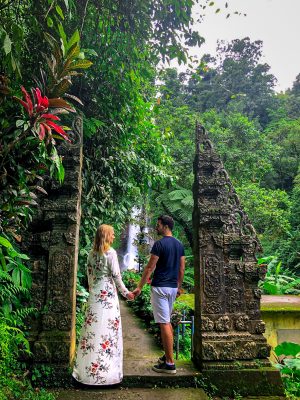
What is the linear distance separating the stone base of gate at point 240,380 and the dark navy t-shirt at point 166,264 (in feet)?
3.36

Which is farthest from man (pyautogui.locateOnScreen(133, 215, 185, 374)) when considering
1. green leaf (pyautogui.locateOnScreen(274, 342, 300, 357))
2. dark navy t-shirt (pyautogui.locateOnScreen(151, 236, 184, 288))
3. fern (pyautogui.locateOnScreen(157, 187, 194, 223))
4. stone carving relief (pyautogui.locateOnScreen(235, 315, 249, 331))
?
fern (pyautogui.locateOnScreen(157, 187, 194, 223))

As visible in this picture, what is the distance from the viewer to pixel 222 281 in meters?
4.21

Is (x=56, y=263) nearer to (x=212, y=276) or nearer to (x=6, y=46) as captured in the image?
(x=212, y=276)

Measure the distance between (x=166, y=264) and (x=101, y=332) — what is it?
1026 mm

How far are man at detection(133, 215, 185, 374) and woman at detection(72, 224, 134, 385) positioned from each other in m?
0.33

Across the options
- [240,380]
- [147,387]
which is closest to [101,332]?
[147,387]

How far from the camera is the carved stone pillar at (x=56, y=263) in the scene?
3.91 metres

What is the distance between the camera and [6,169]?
350 cm

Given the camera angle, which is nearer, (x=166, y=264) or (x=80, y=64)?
(x=80, y=64)

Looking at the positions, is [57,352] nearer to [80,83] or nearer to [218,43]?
[80,83]

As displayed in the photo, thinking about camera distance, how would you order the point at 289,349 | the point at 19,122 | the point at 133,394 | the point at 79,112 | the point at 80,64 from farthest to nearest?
the point at 79,112
the point at 289,349
the point at 133,394
the point at 80,64
the point at 19,122

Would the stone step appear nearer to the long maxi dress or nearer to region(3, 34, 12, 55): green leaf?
the long maxi dress

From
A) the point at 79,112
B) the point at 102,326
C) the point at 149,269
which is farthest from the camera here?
the point at 79,112

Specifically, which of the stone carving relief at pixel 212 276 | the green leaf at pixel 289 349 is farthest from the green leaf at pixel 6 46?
the green leaf at pixel 289 349
